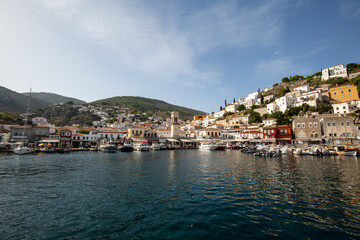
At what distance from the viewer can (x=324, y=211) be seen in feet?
26.6

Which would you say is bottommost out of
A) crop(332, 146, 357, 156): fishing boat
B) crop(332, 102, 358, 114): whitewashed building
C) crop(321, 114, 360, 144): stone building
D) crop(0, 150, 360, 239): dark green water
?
crop(0, 150, 360, 239): dark green water

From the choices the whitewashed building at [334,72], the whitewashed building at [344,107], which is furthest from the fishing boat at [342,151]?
the whitewashed building at [334,72]

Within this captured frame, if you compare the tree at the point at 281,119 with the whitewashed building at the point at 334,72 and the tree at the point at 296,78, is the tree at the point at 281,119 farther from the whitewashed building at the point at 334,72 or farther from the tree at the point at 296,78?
the tree at the point at 296,78

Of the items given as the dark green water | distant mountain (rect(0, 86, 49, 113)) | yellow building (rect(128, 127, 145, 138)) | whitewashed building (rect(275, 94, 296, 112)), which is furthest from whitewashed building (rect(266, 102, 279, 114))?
distant mountain (rect(0, 86, 49, 113))

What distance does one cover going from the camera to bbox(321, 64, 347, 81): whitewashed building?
225ft

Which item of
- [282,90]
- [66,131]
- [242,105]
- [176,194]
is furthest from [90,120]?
[176,194]

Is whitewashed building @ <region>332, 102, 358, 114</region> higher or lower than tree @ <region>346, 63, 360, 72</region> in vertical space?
lower

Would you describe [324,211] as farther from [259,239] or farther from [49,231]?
[49,231]

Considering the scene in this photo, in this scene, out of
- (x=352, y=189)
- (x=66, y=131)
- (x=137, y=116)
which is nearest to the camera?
(x=352, y=189)

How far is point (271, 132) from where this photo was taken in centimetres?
5266

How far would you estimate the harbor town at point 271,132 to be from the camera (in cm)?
4082

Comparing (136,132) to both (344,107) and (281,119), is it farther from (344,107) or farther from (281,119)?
(344,107)

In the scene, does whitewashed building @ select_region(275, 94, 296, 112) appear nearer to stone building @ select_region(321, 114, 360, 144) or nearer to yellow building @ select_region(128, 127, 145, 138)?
stone building @ select_region(321, 114, 360, 144)

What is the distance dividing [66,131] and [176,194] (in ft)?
189
